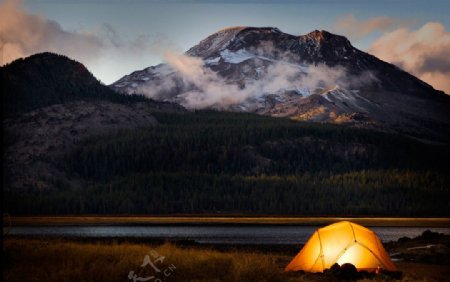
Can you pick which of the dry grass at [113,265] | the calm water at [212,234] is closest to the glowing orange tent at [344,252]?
the dry grass at [113,265]

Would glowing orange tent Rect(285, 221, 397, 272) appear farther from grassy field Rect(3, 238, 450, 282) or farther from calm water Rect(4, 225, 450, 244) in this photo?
calm water Rect(4, 225, 450, 244)

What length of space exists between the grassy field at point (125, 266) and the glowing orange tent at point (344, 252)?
2.30 m

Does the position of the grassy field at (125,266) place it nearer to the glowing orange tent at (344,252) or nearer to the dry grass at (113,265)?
the dry grass at (113,265)

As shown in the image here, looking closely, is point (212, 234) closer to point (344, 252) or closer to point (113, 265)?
point (344, 252)

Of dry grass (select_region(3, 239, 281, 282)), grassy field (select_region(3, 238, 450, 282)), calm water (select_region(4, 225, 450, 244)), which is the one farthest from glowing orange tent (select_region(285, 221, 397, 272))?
calm water (select_region(4, 225, 450, 244))

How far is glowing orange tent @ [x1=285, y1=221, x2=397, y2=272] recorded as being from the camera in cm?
4441

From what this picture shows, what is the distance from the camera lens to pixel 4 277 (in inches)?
1314

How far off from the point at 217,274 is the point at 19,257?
1039 centimetres

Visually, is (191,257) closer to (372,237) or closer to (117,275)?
(117,275)

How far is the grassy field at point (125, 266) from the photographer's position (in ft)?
113

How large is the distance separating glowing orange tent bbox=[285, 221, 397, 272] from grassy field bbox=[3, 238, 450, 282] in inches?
90.7

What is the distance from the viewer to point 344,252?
44.8 metres

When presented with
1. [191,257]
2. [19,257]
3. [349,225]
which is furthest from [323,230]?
[19,257]

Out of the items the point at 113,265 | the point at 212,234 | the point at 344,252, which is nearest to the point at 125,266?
the point at 113,265
